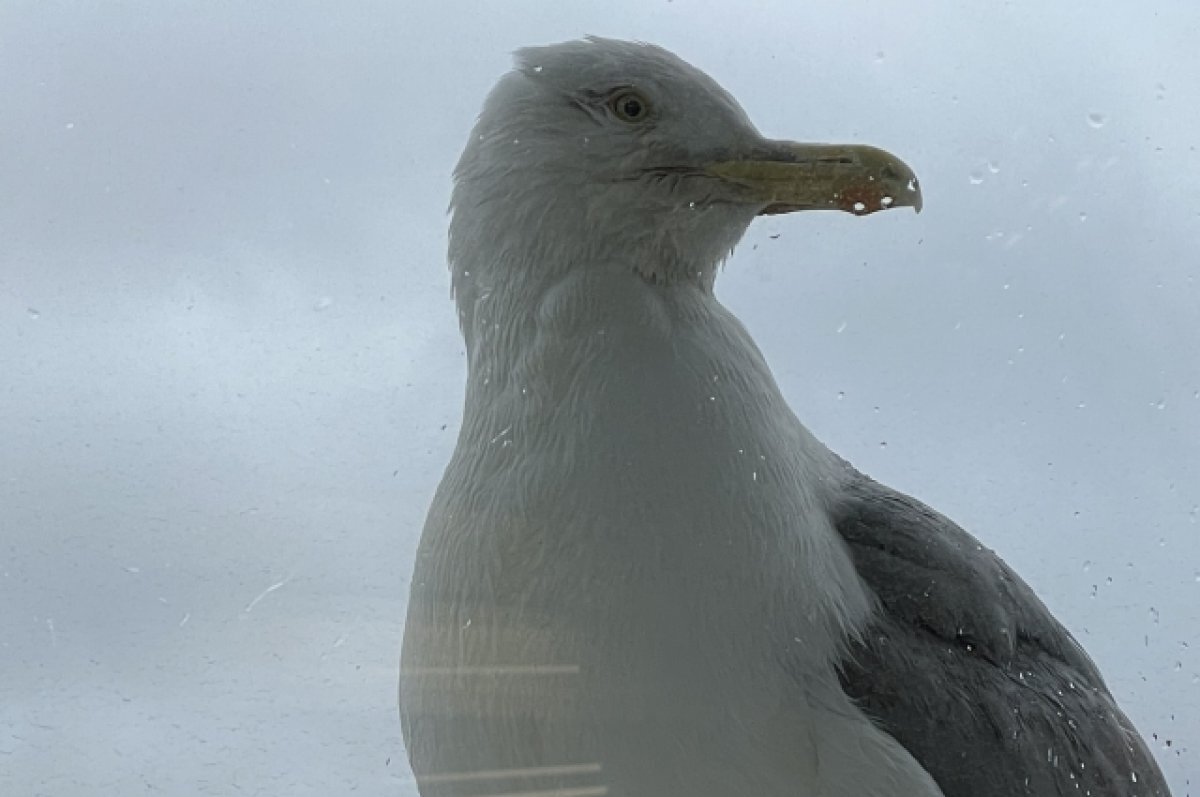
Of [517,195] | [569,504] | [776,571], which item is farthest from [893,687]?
[517,195]

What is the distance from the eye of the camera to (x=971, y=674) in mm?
1019

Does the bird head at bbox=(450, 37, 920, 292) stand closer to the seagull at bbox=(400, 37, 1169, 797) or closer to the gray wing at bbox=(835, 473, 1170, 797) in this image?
the seagull at bbox=(400, 37, 1169, 797)


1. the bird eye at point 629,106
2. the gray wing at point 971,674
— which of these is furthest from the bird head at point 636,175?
the gray wing at point 971,674

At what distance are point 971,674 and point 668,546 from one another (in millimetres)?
241

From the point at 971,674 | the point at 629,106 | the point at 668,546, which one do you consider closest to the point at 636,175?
the point at 629,106

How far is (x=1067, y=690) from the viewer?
1071mm

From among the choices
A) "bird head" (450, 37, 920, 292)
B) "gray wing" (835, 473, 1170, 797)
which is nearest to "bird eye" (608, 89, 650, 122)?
"bird head" (450, 37, 920, 292)

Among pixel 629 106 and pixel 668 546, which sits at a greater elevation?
pixel 629 106

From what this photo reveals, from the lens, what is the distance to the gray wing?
3.21 ft

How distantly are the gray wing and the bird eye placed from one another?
0.31 metres

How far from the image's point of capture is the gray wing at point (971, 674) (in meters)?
0.98

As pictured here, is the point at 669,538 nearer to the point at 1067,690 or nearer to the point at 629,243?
the point at 629,243

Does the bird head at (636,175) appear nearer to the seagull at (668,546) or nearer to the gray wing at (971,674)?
the seagull at (668,546)

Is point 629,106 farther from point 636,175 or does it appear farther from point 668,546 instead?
point 668,546
